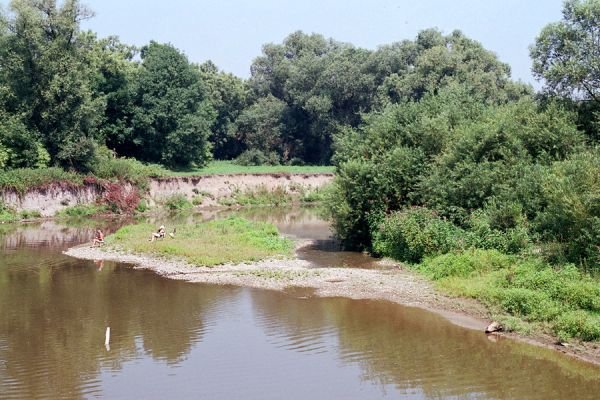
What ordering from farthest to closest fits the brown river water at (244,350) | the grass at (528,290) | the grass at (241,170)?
the grass at (241,170) → the grass at (528,290) → the brown river water at (244,350)

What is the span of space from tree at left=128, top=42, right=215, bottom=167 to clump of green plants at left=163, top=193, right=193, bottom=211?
21.4 ft

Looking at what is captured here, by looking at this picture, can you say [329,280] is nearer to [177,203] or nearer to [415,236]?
[415,236]

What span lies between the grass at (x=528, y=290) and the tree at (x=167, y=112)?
50077 millimetres

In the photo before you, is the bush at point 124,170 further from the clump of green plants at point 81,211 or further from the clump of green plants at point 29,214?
the clump of green plants at point 29,214

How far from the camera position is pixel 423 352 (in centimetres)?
2202

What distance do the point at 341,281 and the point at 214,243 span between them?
11.1 meters

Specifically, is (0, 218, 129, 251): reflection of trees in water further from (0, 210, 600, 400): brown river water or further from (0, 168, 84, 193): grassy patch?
(0, 210, 600, 400): brown river water

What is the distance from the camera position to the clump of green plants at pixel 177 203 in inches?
2810

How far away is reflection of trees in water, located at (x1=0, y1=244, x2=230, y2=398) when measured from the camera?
20.5 m

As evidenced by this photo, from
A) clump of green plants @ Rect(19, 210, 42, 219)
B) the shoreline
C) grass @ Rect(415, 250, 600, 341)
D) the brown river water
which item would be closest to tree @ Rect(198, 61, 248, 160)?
clump of green plants @ Rect(19, 210, 42, 219)

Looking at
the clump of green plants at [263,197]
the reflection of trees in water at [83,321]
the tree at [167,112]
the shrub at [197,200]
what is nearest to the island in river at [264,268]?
the reflection of trees in water at [83,321]

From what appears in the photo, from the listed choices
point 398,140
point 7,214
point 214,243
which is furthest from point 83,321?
point 7,214

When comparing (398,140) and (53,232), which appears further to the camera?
(53,232)

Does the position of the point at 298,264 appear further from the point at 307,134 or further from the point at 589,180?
the point at 307,134
